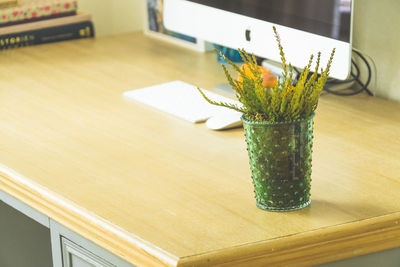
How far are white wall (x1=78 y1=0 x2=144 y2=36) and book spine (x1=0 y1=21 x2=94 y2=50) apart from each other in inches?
11.9

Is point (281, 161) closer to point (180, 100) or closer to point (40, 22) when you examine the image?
point (180, 100)

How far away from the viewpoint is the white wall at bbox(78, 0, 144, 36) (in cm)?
241

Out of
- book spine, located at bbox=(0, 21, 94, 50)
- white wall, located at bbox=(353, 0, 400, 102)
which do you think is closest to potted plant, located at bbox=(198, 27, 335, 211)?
white wall, located at bbox=(353, 0, 400, 102)

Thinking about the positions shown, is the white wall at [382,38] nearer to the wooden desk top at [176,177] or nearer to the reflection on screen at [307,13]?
the wooden desk top at [176,177]

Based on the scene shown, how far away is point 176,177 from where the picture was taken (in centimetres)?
111

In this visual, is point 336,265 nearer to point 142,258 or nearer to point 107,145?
point 142,258

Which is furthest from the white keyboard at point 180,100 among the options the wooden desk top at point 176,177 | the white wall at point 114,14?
the white wall at point 114,14

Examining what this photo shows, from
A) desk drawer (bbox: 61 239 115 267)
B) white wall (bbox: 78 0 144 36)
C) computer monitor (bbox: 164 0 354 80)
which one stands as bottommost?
desk drawer (bbox: 61 239 115 267)

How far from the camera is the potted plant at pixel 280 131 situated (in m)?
0.93

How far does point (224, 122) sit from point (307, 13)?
0.27 meters

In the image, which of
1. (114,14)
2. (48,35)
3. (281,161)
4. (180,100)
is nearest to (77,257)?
(281,161)

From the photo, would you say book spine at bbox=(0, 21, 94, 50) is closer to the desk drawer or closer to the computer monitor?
the computer monitor

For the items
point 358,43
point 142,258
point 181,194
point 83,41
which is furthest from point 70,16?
point 142,258

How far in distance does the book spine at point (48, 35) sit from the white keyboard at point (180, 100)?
1.93 feet
